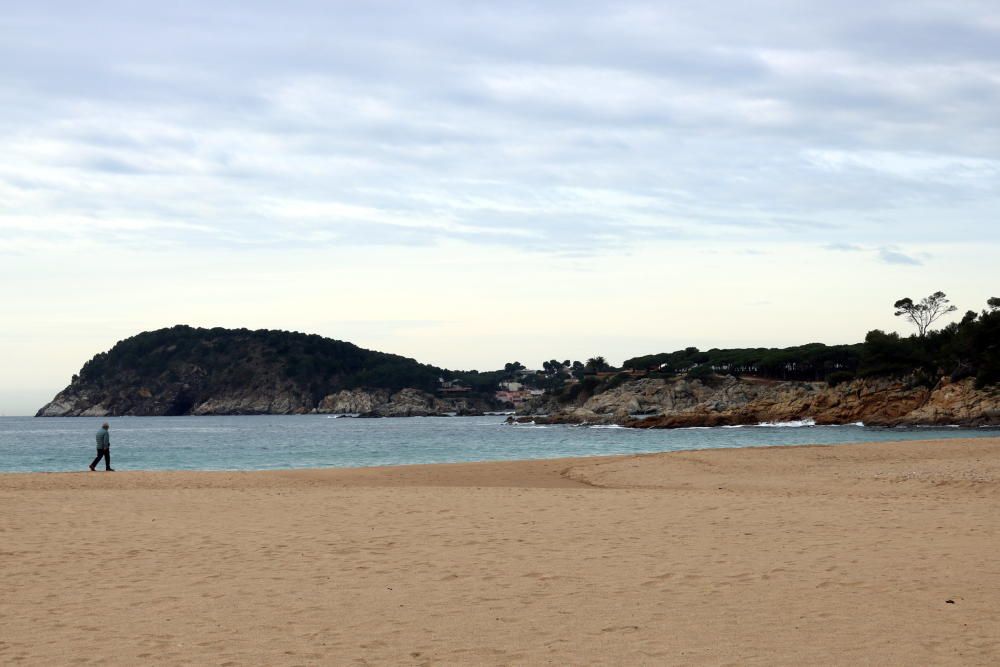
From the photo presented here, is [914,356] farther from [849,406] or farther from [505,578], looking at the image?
[505,578]

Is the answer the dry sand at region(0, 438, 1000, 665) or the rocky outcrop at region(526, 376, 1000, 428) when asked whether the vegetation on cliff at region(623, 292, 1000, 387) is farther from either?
the dry sand at region(0, 438, 1000, 665)

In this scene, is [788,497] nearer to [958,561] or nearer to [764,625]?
[958,561]

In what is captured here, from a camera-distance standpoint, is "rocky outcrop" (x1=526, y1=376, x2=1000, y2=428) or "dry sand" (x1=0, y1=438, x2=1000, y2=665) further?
"rocky outcrop" (x1=526, y1=376, x2=1000, y2=428)

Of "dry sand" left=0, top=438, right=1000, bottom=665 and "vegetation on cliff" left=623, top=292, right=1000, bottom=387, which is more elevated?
"vegetation on cliff" left=623, top=292, right=1000, bottom=387

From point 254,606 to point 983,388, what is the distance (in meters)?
101

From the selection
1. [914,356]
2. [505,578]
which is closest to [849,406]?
[914,356]

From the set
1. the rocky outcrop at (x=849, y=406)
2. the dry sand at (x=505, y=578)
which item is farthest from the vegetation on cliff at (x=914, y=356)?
the dry sand at (x=505, y=578)

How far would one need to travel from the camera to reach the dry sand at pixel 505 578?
8352 millimetres

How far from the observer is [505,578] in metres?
11.5

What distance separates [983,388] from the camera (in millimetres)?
96875

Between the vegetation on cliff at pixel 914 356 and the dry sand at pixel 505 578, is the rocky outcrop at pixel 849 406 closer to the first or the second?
the vegetation on cliff at pixel 914 356

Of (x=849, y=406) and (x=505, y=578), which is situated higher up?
(x=505, y=578)

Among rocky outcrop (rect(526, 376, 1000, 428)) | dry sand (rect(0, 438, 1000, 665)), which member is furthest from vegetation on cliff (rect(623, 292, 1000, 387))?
dry sand (rect(0, 438, 1000, 665))

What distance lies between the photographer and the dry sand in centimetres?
835
